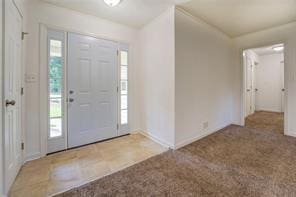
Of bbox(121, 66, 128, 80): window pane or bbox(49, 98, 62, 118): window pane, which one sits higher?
bbox(121, 66, 128, 80): window pane

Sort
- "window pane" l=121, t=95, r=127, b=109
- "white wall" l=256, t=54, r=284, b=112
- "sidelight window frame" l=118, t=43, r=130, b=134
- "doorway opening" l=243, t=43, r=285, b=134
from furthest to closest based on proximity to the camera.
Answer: "white wall" l=256, t=54, r=284, b=112
"doorway opening" l=243, t=43, r=285, b=134
"window pane" l=121, t=95, r=127, b=109
"sidelight window frame" l=118, t=43, r=130, b=134

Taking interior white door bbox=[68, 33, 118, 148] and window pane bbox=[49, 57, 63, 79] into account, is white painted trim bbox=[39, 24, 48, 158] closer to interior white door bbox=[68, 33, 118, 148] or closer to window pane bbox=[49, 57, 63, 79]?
window pane bbox=[49, 57, 63, 79]

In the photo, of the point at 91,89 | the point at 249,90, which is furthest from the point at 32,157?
the point at 249,90

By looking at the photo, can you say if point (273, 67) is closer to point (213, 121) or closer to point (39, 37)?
point (213, 121)

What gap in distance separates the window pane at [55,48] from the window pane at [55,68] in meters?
0.07

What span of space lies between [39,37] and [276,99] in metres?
8.20

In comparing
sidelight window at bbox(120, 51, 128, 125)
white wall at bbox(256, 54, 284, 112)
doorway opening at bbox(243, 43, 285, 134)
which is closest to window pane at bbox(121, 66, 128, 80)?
sidelight window at bbox(120, 51, 128, 125)

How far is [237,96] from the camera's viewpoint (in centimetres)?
420

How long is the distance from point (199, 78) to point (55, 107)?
2.79 metres

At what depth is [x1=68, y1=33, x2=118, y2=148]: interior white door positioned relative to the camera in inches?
107

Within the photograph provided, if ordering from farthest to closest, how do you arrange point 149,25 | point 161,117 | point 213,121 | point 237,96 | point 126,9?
1. point 237,96
2. point 213,121
3. point 149,25
4. point 161,117
5. point 126,9

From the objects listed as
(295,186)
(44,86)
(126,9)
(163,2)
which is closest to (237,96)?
(295,186)

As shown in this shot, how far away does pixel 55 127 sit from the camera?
2.59 m

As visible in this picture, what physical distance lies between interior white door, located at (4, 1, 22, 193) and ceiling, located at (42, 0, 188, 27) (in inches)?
35.8
